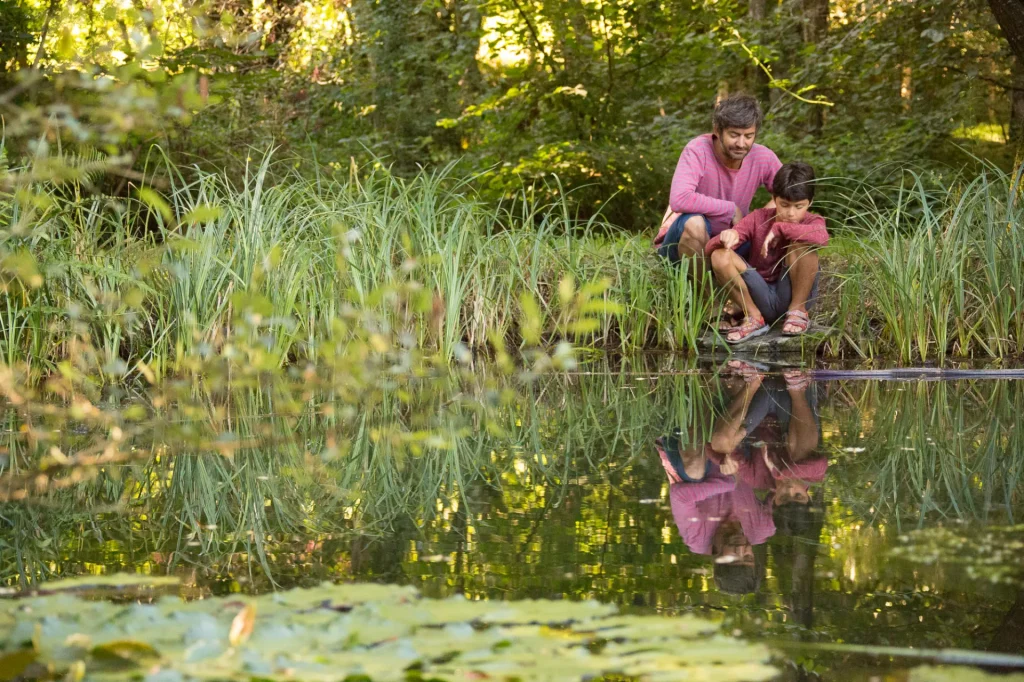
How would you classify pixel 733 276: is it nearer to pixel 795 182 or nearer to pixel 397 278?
pixel 795 182

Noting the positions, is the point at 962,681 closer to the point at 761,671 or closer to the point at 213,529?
the point at 761,671

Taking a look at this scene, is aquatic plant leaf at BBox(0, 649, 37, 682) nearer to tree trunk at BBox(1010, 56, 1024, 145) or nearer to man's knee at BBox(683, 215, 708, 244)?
man's knee at BBox(683, 215, 708, 244)

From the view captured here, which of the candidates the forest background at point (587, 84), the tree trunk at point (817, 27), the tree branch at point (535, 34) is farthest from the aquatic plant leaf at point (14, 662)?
the tree trunk at point (817, 27)

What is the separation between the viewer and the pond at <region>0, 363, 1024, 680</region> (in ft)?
→ 5.05

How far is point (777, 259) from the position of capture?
17.5 feet

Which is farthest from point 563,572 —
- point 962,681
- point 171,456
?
point 171,456

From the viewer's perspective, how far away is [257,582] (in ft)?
5.52

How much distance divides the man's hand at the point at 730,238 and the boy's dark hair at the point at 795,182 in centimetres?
27

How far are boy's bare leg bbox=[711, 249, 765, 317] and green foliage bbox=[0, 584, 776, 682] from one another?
3.99m

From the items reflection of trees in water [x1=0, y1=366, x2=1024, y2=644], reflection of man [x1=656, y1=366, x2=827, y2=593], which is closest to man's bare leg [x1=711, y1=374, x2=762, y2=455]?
reflection of man [x1=656, y1=366, x2=827, y2=593]

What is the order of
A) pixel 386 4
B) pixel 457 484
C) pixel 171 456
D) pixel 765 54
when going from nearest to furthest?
1. pixel 457 484
2. pixel 171 456
3. pixel 765 54
4. pixel 386 4

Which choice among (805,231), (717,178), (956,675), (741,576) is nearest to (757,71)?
(717,178)

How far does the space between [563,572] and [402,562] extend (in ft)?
0.88

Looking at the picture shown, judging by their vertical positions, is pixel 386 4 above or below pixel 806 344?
above
